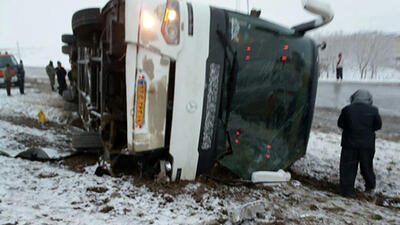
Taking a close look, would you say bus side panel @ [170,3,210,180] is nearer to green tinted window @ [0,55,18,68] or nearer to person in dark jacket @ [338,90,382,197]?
person in dark jacket @ [338,90,382,197]

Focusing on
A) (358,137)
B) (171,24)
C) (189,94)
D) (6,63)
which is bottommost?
(358,137)

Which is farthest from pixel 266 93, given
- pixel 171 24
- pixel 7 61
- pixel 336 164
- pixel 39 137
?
pixel 7 61

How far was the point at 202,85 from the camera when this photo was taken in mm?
2613

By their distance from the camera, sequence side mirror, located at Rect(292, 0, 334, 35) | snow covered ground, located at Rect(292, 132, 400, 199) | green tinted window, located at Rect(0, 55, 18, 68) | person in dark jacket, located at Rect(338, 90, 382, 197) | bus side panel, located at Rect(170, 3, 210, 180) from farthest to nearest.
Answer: green tinted window, located at Rect(0, 55, 18, 68) < snow covered ground, located at Rect(292, 132, 400, 199) < person in dark jacket, located at Rect(338, 90, 382, 197) < side mirror, located at Rect(292, 0, 334, 35) < bus side panel, located at Rect(170, 3, 210, 180)

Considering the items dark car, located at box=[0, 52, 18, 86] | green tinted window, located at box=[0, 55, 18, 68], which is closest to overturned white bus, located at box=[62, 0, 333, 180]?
dark car, located at box=[0, 52, 18, 86]

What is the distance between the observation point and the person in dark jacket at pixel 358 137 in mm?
3428

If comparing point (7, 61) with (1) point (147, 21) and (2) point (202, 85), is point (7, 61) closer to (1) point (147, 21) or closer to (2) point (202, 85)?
(1) point (147, 21)

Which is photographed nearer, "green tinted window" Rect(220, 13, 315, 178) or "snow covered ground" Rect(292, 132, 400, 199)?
"green tinted window" Rect(220, 13, 315, 178)

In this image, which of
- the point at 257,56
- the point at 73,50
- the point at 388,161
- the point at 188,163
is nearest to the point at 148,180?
the point at 188,163

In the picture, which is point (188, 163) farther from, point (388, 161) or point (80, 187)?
point (388, 161)

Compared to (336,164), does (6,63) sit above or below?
above

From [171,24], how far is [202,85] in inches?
25.3

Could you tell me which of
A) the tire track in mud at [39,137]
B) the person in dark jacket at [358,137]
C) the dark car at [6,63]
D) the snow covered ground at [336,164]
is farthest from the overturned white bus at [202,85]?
the dark car at [6,63]

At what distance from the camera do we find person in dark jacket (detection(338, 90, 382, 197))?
3.43m
